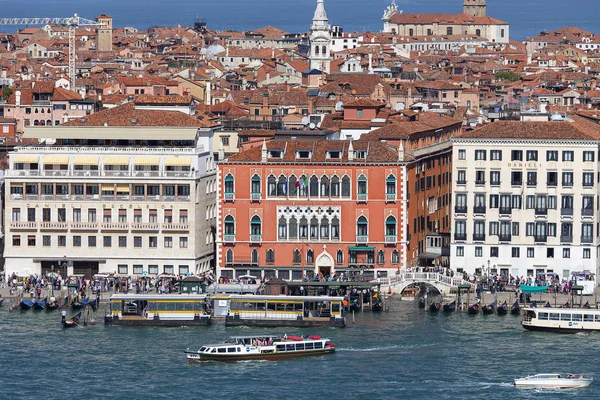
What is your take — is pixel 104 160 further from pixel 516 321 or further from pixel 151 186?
pixel 516 321

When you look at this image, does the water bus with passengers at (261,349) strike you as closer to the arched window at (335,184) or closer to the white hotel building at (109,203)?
the arched window at (335,184)

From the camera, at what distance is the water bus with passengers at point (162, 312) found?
6372 cm

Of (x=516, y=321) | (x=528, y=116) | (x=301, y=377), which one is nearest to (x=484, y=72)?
(x=528, y=116)

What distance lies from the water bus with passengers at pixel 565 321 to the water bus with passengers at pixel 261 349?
7352 mm

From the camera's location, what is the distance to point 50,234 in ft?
235

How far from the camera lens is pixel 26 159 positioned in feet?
235

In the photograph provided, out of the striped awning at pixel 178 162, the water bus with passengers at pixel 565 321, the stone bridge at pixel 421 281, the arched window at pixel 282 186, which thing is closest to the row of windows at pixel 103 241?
the striped awning at pixel 178 162

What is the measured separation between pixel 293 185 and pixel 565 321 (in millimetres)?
12523

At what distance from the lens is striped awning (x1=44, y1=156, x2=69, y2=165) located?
234 ft

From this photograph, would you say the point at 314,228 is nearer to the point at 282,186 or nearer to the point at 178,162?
the point at 282,186

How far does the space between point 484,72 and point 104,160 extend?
92.4m

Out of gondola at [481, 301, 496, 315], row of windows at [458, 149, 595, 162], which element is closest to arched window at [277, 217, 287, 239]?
row of windows at [458, 149, 595, 162]

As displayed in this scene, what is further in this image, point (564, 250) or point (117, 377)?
point (564, 250)

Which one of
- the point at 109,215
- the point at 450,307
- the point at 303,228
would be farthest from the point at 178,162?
the point at 450,307
